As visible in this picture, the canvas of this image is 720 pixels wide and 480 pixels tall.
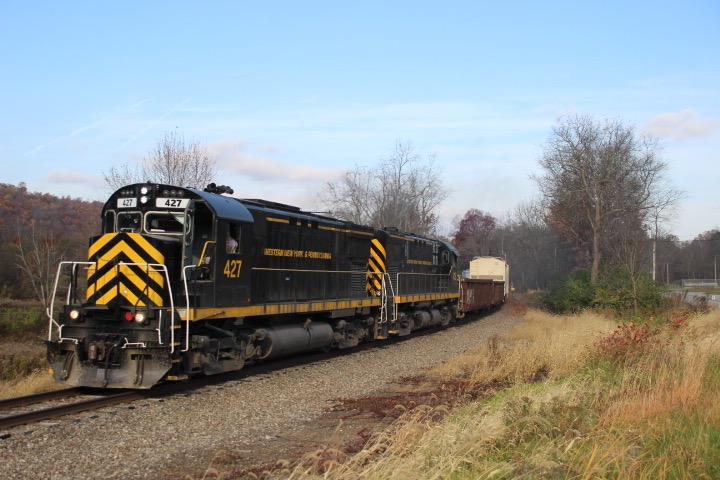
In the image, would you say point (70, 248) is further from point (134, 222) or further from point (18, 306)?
point (134, 222)

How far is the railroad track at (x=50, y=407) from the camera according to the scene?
27.0ft

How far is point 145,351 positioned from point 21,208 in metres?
53.6

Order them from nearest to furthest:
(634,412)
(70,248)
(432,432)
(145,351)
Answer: (432,432) < (634,412) < (145,351) < (70,248)

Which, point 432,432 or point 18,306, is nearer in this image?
point 432,432

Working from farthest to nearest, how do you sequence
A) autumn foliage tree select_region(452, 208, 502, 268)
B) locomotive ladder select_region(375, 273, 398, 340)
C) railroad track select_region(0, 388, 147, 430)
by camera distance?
autumn foliage tree select_region(452, 208, 502, 268) → locomotive ladder select_region(375, 273, 398, 340) → railroad track select_region(0, 388, 147, 430)

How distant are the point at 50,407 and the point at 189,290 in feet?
8.86

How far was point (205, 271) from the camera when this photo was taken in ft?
37.3

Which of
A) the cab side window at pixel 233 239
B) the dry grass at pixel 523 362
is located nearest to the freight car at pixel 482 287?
the dry grass at pixel 523 362

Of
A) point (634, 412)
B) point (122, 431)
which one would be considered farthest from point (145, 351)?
point (634, 412)

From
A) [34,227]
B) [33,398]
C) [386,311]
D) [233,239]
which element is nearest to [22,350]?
[386,311]

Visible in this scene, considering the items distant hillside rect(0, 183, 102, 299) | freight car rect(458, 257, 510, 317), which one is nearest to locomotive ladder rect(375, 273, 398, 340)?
freight car rect(458, 257, 510, 317)

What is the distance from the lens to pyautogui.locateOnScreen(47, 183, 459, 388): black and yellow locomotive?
33.5ft

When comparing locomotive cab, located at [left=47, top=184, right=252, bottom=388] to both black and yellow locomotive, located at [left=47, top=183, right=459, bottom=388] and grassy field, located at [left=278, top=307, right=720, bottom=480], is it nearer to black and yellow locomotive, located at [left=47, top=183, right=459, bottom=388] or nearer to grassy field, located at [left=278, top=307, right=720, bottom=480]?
black and yellow locomotive, located at [left=47, top=183, right=459, bottom=388]

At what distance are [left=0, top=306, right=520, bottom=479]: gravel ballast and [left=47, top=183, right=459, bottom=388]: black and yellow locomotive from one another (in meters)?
0.72
